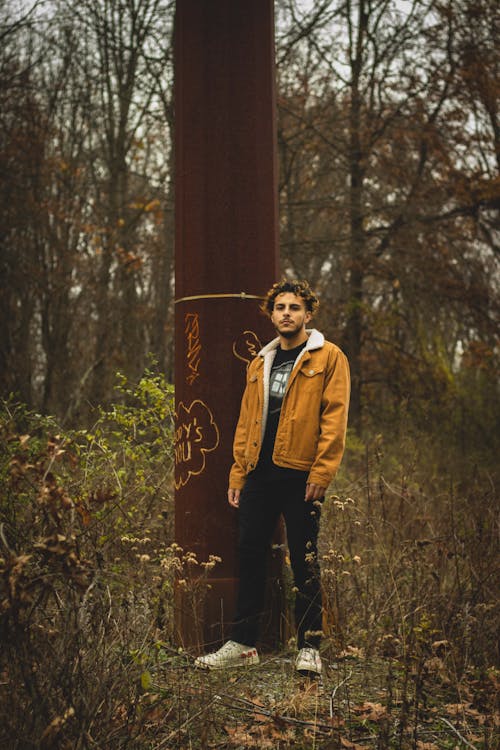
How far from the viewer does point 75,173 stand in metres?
15.1

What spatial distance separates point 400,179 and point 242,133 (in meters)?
12.0

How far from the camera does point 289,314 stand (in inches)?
185

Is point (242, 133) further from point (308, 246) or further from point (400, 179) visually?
point (400, 179)

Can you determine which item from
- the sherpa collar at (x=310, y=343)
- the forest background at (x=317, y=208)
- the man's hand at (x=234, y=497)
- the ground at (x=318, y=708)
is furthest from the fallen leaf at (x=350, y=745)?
the forest background at (x=317, y=208)

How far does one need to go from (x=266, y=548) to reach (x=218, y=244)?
6.06 feet

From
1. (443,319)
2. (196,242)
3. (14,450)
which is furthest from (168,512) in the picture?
(443,319)

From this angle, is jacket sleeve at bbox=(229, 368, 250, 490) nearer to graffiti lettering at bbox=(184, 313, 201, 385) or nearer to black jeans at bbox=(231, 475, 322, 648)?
black jeans at bbox=(231, 475, 322, 648)

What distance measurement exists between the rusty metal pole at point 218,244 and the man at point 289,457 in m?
0.20

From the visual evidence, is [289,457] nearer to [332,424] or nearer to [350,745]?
[332,424]

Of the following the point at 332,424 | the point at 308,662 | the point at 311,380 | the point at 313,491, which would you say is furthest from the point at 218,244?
the point at 308,662

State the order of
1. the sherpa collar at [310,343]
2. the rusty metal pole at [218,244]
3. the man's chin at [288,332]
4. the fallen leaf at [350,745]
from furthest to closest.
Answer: the rusty metal pole at [218,244]
the man's chin at [288,332]
the sherpa collar at [310,343]
the fallen leaf at [350,745]

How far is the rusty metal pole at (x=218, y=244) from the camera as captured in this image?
4.96 meters

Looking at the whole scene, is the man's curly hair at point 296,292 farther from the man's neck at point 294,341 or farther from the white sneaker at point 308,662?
the white sneaker at point 308,662

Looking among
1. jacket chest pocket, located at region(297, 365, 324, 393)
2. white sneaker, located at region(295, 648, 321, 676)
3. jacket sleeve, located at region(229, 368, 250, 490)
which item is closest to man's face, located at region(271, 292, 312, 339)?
jacket chest pocket, located at region(297, 365, 324, 393)
